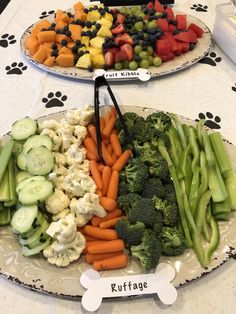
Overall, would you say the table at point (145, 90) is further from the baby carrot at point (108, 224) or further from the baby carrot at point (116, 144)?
the baby carrot at point (108, 224)

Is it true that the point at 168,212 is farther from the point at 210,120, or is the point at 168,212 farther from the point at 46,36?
the point at 46,36

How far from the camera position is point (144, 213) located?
86cm

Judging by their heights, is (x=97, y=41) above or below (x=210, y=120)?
above

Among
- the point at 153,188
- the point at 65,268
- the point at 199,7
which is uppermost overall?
the point at 199,7

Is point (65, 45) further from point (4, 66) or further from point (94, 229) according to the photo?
point (94, 229)

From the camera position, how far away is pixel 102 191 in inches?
37.0

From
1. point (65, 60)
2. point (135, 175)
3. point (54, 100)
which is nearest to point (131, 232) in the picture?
point (135, 175)

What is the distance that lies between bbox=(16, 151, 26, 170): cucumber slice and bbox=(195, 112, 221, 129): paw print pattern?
0.65 metres

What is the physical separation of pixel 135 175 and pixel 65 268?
0.29 metres

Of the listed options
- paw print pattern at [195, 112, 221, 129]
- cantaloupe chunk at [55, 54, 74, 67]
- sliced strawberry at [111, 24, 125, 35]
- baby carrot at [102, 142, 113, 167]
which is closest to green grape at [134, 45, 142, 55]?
sliced strawberry at [111, 24, 125, 35]

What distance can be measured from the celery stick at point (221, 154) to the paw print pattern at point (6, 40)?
42.4 inches

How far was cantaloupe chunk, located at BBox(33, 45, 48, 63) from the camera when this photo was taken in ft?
4.79

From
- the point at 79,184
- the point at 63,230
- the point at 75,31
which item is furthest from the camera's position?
the point at 75,31

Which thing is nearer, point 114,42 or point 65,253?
point 65,253
